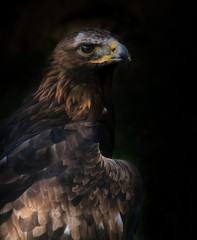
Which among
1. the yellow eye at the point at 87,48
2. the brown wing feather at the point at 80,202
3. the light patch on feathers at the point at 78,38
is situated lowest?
the brown wing feather at the point at 80,202

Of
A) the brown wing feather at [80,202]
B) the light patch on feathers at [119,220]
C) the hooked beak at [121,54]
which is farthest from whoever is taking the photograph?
the hooked beak at [121,54]

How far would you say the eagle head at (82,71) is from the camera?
249 cm

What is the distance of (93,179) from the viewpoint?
221 centimetres

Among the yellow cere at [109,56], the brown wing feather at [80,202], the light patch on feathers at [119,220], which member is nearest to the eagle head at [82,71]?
the yellow cere at [109,56]

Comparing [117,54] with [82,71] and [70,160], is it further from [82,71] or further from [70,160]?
[70,160]

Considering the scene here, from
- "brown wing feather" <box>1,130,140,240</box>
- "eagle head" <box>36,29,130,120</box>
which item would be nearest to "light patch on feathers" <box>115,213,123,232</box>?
"brown wing feather" <box>1,130,140,240</box>

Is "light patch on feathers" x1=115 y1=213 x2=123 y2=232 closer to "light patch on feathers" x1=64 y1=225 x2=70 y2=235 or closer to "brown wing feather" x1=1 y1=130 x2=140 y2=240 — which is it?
"brown wing feather" x1=1 y1=130 x2=140 y2=240

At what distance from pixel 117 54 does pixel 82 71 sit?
0.27m

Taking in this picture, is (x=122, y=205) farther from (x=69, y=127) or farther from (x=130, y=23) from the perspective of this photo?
(x=130, y=23)

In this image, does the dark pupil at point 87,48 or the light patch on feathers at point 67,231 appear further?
the dark pupil at point 87,48

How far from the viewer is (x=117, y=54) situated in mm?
2457

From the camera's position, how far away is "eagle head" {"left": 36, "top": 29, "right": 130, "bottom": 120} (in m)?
2.49

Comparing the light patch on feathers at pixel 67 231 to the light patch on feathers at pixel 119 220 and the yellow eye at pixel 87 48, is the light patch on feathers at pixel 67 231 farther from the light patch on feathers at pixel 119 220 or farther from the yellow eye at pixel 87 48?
the yellow eye at pixel 87 48

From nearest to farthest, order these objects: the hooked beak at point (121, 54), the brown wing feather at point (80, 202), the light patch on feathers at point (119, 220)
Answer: the brown wing feather at point (80, 202)
the light patch on feathers at point (119, 220)
the hooked beak at point (121, 54)
